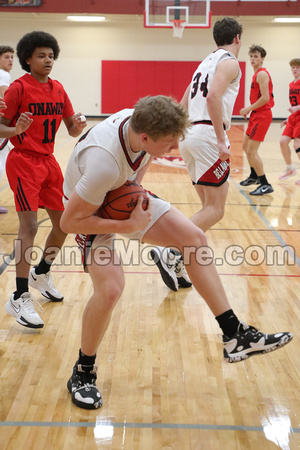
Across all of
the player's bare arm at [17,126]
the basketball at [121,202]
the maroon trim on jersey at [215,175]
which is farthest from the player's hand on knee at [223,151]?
the basketball at [121,202]

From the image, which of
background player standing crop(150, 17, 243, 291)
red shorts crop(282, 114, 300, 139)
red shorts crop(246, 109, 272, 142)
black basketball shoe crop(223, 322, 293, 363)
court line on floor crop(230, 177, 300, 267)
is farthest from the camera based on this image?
red shorts crop(282, 114, 300, 139)

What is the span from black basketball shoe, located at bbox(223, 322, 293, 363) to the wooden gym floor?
260 mm

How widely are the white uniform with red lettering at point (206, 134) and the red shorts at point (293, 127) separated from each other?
14.0 ft

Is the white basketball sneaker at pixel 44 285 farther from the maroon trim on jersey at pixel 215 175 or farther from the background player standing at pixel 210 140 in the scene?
the maroon trim on jersey at pixel 215 175

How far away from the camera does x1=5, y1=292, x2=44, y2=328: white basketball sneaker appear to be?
3414 mm

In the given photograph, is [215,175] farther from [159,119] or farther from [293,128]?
[293,128]

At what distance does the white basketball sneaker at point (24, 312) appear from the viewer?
11.2 feet

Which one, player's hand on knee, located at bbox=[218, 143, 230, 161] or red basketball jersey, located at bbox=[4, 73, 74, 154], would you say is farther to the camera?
player's hand on knee, located at bbox=[218, 143, 230, 161]

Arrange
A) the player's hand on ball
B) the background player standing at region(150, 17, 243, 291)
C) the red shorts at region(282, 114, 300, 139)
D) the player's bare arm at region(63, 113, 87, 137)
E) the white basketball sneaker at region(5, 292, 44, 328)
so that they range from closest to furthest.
Result: the player's hand on ball < the white basketball sneaker at region(5, 292, 44, 328) < the player's bare arm at region(63, 113, 87, 137) < the background player standing at region(150, 17, 243, 291) < the red shorts at region(282, 114, 300, 139)

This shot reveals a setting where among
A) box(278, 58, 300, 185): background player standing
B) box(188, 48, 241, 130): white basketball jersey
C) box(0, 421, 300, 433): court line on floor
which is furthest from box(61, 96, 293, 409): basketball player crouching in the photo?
box(278, 58, 300, 185): background player standing

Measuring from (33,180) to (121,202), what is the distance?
3.99 feet

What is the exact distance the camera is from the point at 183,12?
14.5 m

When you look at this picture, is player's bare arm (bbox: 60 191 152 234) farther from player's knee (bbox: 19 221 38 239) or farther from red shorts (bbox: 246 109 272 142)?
red shorts (bbox: 246 109 272 142)

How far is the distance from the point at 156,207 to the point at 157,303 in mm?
1438
